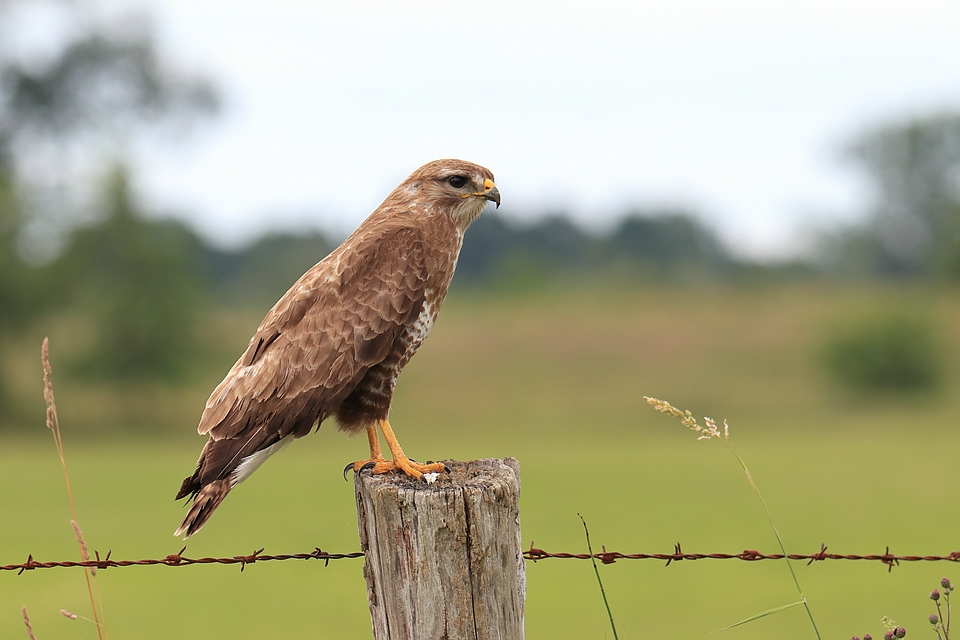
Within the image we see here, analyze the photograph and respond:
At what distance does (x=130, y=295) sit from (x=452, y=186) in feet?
140

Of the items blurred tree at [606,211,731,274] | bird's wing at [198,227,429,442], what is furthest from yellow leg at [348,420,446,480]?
blurred tree at [606,211,731,274]

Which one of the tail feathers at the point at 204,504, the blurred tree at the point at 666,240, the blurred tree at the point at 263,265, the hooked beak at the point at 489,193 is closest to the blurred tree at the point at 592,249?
the blurred tree at the point at 666,240

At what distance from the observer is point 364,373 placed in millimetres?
4551

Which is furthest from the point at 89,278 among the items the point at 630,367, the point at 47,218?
the point at 630,367

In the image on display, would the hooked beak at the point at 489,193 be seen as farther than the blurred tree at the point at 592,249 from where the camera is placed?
No

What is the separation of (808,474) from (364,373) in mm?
34842

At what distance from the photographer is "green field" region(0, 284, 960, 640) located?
19.9 metres

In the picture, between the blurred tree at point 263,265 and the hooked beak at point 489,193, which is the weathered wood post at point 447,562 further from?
the blurred tree at point 263,265

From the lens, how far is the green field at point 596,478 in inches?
784

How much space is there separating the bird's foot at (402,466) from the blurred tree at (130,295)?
41857mm

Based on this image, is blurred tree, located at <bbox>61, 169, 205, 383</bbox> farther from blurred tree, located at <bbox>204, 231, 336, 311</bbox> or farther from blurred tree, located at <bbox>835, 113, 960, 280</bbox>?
blurred tree, located at <bbox>835, 113, 960, 280</bbox>

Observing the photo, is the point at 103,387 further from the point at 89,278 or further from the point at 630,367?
the point at 630,367

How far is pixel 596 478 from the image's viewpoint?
3675 centimetres

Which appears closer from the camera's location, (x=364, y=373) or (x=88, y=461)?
(x=364, y=373)
